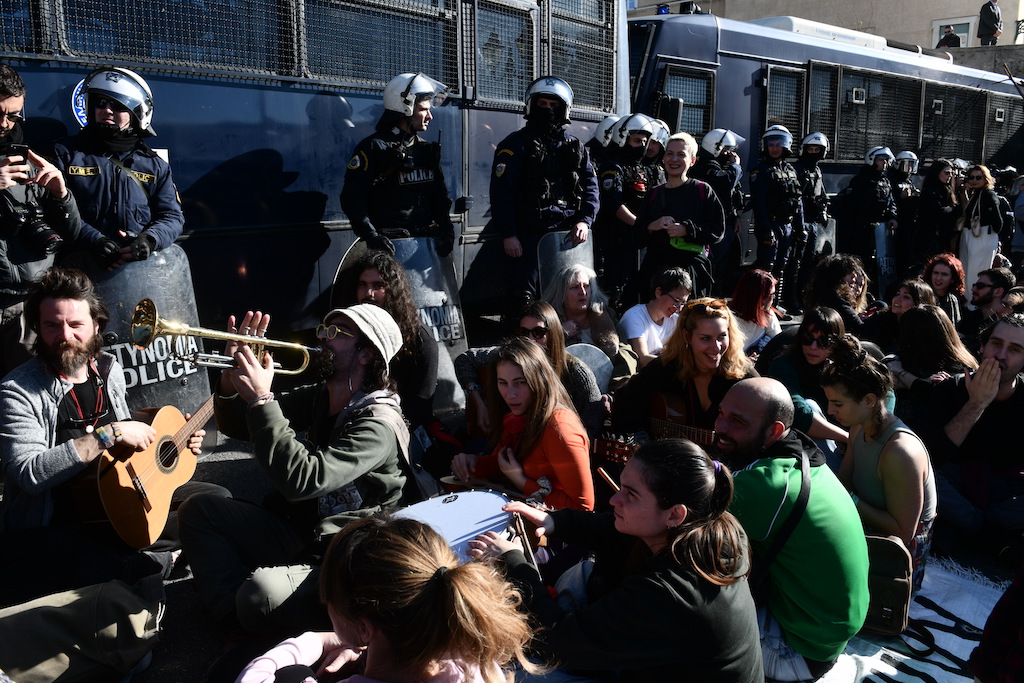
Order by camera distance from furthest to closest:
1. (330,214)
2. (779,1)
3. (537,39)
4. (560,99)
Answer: (779,1)
(537,39)
(560,99)
(330,214)

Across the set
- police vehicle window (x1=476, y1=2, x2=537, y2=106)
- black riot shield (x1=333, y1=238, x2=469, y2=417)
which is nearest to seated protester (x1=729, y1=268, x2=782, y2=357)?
black riot shield (x1=333, y1=238, x2=469, y2=417)

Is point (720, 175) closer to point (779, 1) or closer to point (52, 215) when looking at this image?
point (52, 215)

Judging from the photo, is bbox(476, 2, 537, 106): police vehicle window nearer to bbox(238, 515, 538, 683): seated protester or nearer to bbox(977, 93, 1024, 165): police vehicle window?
bbox(238, 515, 538, 683): seated protester

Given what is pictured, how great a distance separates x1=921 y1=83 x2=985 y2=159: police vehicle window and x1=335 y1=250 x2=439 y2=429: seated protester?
11.2 metres

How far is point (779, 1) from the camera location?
3119cm

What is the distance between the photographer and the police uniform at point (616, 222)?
25.8 ft

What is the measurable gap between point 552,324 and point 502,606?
2.73m

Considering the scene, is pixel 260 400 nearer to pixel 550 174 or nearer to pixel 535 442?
pixel 535 442

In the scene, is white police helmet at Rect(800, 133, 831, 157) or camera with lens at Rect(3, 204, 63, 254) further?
white police helmet at Rect(800, 133, 831, 157)

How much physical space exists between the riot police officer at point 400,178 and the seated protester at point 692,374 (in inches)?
82.4

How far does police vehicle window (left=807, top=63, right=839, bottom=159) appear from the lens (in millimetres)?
10984

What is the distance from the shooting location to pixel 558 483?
3.49 m

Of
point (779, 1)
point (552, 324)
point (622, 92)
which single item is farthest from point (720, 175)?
point (779, 1)

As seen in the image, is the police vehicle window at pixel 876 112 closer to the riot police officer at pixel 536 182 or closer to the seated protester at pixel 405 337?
the riot police officer at pixel 536 182
